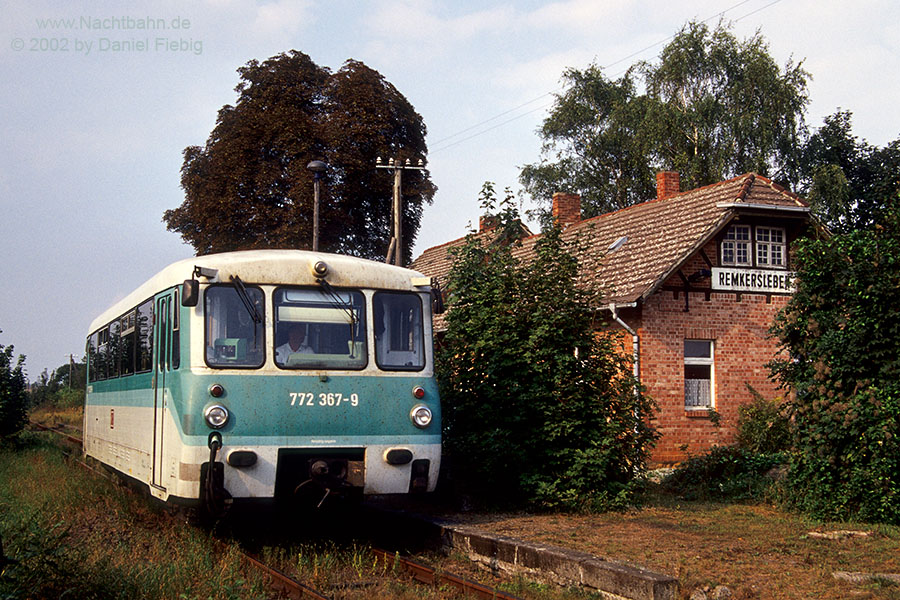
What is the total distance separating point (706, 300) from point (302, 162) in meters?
17.8

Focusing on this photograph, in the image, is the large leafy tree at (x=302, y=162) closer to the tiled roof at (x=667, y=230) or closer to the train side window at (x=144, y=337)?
the tiled roof at (x=667, y=230)

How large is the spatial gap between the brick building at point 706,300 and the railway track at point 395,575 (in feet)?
37.4

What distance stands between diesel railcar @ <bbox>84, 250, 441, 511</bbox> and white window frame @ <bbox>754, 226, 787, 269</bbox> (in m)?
14.0

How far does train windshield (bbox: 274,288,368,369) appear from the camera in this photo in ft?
30.8

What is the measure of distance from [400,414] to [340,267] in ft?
5.34

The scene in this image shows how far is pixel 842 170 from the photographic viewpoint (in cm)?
3962

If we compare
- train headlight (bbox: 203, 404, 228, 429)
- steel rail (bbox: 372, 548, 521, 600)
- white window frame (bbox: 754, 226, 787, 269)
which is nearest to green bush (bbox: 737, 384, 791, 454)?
white window frame (bbox: 754, 226, 787, 269)

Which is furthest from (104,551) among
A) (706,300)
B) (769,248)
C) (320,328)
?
(769,248)

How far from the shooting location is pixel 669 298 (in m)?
20.7

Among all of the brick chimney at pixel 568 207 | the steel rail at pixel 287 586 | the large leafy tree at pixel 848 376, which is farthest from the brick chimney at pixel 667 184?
the steel rail at pixel 287 586

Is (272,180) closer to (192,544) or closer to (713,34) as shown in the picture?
(713,34)

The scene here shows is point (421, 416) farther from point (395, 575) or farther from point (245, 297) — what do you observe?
point (245, 297)

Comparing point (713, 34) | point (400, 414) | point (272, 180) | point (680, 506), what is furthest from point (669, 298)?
point (713, 34)

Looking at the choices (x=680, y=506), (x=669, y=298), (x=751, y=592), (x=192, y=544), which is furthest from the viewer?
(x=669, y=298)
